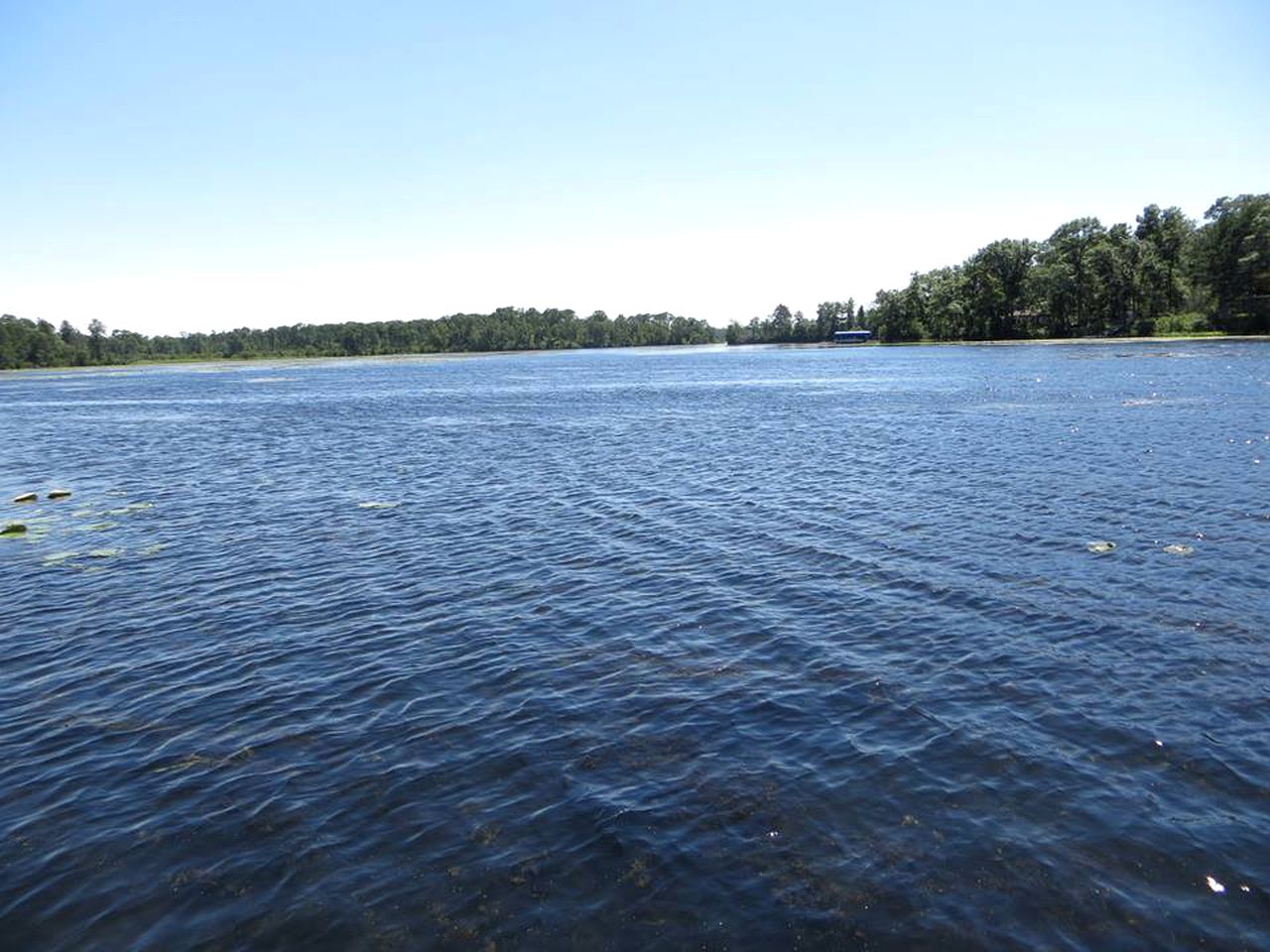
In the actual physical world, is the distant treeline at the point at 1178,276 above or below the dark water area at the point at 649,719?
above

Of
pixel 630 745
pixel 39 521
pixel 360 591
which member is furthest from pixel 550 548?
pixel 39 521

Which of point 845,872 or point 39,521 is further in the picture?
point 39,521

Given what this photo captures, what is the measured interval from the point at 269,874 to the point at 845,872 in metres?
7.79

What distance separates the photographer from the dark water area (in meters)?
10.2

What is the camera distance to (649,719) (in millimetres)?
14969

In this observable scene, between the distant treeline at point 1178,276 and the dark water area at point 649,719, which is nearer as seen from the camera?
the dark water area at point 649,719

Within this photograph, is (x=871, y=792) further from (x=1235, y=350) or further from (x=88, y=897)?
(x=1235, y=350)

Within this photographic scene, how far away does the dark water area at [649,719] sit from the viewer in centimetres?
1016

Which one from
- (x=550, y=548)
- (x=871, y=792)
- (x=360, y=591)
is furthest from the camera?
(x=550, y=548)

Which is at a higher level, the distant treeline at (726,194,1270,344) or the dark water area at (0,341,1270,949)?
the distant treeline at (726,194,1270,344)

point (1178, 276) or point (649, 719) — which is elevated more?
point (1178, 276)

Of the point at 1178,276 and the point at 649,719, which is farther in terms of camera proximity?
the point at 1178,276

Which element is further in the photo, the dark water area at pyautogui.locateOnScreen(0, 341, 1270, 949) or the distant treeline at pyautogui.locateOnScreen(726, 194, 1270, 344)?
the distant treeline at pyautogui.locateOnScreen(726, 194, 1270, 344)

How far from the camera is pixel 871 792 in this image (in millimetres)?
12375
